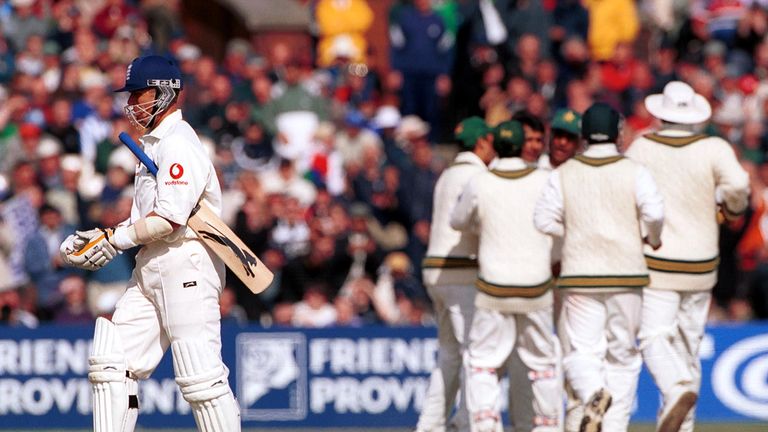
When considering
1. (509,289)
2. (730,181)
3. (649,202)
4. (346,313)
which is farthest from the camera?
(346,313)

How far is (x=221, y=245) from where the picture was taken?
10.0m

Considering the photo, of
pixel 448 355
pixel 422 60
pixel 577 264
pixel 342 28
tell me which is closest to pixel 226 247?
pixel 577 264

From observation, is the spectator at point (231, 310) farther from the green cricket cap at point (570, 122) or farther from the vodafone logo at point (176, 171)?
the vodafone logo at point (176, 171)

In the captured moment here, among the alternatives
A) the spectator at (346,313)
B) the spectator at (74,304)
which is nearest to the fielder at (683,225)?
the spectator at (346,313)

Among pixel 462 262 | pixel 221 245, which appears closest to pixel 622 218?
pixel 462 262

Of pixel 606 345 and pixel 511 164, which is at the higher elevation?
pixel 511 164

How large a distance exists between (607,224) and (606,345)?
0.80 m

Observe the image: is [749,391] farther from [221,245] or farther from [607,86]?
[221,245]

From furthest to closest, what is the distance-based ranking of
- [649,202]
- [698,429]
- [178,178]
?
[698,429] → [649,202] → [178,178]

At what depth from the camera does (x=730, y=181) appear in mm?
11898

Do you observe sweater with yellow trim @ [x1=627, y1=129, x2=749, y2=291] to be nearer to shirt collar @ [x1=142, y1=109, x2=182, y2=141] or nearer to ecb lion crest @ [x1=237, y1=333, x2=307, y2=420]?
shirt collar @ [x1=142, y1=109, x2=182, y2=141]

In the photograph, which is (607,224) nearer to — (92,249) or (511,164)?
(511,164)

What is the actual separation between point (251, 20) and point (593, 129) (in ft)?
42.6

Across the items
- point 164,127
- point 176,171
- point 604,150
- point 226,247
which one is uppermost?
point 164,127
